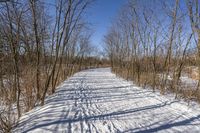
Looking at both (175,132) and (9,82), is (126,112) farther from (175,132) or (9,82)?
(9,82)

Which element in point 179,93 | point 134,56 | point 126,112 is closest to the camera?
point 126,112

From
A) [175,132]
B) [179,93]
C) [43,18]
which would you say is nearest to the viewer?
[175,132]

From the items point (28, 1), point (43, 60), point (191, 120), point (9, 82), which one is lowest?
point (191, 120)

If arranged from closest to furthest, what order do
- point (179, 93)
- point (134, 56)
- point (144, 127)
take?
point (144, 127) → point (179, 93) → point (134, 56)

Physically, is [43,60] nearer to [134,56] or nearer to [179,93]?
[179,93]

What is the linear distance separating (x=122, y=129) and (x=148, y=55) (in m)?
9.04

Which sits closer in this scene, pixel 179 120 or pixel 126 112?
pixel 179 120

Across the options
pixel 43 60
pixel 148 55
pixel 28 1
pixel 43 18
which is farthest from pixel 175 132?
pixel 148 55

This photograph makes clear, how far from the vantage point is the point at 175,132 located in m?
3.88

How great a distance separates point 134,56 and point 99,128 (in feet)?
35.2

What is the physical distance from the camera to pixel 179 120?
15.3 ft

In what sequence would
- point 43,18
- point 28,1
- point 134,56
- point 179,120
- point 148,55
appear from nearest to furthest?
point 179,120 < point 28,1 < point 43,18 < point 148,55 < point 134,56

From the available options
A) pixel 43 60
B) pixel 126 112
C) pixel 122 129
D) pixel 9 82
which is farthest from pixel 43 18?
pixel 122 129

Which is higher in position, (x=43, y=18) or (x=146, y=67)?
(x=43, y=18)
